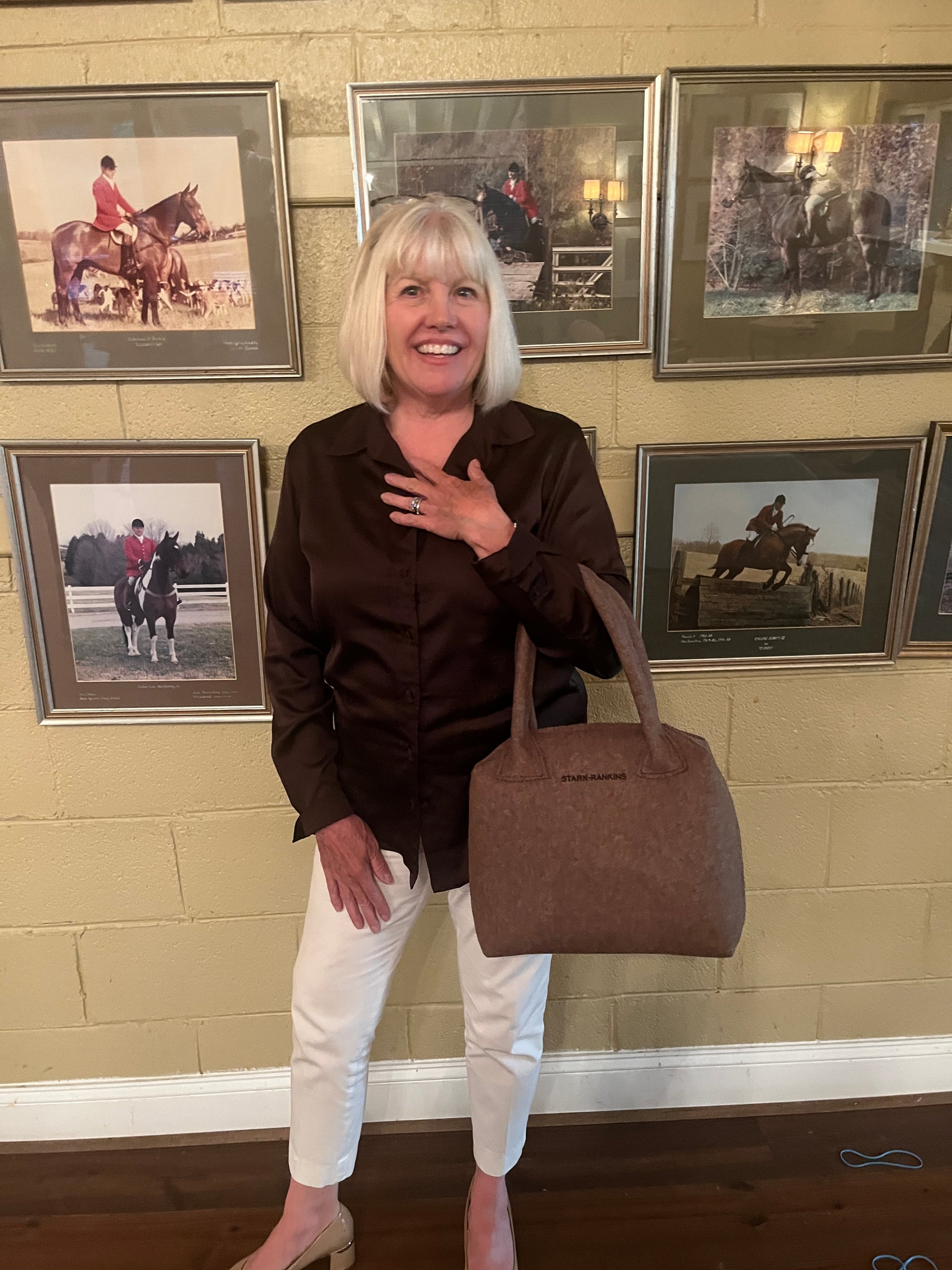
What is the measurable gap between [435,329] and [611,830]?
75cm

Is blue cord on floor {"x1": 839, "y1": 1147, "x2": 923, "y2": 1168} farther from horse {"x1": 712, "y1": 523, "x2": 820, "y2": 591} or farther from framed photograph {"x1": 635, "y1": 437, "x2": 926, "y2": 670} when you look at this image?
horse {"x1": 712, "y1": 523, "x2": 820, "y2": 591}

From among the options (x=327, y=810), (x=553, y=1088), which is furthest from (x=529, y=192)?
(x=553, y=1088)

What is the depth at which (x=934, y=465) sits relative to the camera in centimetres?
147

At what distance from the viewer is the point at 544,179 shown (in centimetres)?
132

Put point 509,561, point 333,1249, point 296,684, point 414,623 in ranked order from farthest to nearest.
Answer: point 333,1249, point 296,684, point 414,623, point 509,561

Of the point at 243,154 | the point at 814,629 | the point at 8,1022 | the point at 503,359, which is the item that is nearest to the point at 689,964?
the point at 814,629

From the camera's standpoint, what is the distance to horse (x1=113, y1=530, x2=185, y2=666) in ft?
4.83

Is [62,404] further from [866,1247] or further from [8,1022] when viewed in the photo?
[866,1247]

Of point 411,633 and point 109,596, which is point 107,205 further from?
point 411,633

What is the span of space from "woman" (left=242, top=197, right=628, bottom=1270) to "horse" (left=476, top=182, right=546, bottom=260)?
192mm

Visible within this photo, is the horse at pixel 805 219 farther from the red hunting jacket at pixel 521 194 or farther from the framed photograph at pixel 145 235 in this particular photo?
the framed photograph at pixel 145 235

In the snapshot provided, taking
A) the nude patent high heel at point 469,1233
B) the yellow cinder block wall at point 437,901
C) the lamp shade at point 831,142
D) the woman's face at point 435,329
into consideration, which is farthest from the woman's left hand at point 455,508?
the nude patent high heel at point 469,1233

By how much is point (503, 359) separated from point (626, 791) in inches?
26.0

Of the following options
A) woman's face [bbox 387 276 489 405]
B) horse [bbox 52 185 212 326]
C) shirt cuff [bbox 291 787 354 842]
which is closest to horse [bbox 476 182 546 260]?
woman's face [bbox 387 276 489 405]
